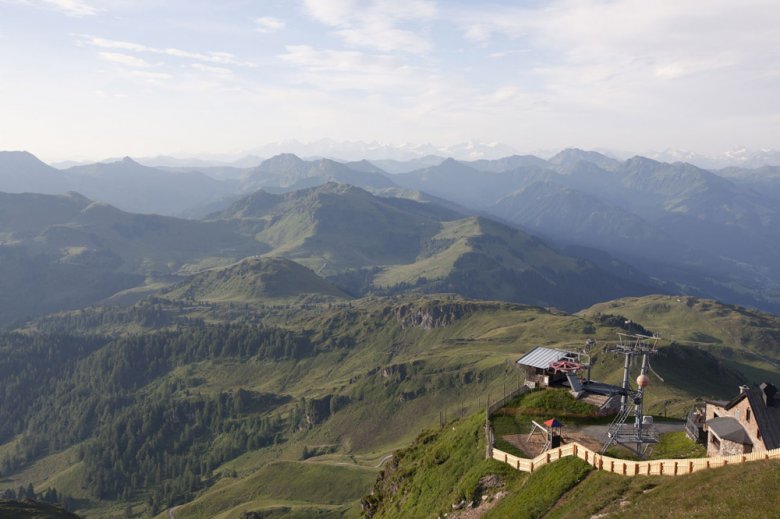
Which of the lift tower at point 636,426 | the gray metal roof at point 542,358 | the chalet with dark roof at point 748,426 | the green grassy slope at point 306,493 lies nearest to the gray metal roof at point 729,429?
the chalet with dark roof at point 748,426

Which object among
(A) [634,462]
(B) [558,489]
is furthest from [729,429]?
(B) [558,489]

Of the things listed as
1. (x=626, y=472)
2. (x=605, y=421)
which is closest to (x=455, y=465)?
(x=605, y=421)

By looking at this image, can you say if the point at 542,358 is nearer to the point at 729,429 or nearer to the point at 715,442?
the point at 715,442

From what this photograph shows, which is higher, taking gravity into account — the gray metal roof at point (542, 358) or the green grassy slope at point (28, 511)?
the gray metal roof at point (542, 358)

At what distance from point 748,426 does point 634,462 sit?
14.6m

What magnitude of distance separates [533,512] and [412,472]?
125 feet

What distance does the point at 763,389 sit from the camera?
59.8 meters

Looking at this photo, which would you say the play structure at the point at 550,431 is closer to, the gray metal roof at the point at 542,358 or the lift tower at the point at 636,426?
the lift tower at the point at 636,426

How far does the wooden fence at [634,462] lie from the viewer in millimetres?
48281

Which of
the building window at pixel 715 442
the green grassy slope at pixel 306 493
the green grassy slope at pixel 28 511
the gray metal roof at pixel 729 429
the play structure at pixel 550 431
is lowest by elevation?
the green grassy slope at pixel 306 493

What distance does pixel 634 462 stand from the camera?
5338 cm

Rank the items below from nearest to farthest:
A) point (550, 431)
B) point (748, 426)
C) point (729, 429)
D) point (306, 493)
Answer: point (748, 426), point (729, 429), point (550, 431), point (306, 493)

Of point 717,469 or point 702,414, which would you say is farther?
point 702,414

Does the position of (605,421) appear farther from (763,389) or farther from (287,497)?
(287,497)
